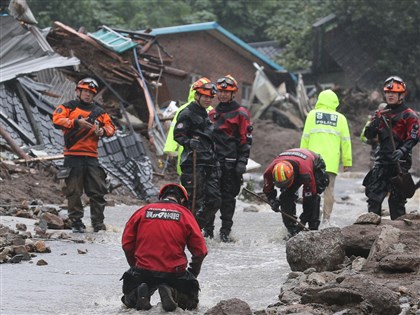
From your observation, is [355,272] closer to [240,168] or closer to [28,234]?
[240,168]

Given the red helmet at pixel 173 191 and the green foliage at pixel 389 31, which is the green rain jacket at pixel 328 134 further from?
the green foliage at pixel 389 31

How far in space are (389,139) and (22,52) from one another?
34.8 ft

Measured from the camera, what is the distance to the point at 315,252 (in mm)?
9039

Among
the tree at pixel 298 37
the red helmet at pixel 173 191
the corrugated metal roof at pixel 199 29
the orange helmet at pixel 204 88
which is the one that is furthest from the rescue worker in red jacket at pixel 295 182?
the tree at pixel 298 37

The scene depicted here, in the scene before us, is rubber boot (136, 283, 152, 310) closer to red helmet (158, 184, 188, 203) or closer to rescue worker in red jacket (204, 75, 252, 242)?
red helmet (158, 184, 188, 203)

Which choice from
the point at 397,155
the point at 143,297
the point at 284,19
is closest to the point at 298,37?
the point at 284,19

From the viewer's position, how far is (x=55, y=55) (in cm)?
2088

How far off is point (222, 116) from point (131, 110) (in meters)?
12.3

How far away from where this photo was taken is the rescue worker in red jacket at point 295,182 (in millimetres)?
11219

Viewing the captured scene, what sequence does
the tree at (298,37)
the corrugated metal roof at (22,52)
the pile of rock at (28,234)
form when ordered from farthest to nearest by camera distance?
the tree at (298,37)
the corrugated metal roof at (22,52)
the pile of rock at (28,234)

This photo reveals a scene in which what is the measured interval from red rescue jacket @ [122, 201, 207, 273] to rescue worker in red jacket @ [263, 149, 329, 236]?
11.9 feet

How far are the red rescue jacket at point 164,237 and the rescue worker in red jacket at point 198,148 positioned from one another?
11.8 feet

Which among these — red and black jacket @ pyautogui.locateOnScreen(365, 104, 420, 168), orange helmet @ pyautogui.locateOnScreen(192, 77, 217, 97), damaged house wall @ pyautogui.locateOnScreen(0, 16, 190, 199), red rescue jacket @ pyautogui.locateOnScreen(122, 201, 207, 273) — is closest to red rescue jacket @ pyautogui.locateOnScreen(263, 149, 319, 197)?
red and black jacket @ pyautogui.locateOnScreen(365, 104, 420, 168)

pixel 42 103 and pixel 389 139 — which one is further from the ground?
pixel 42 103
